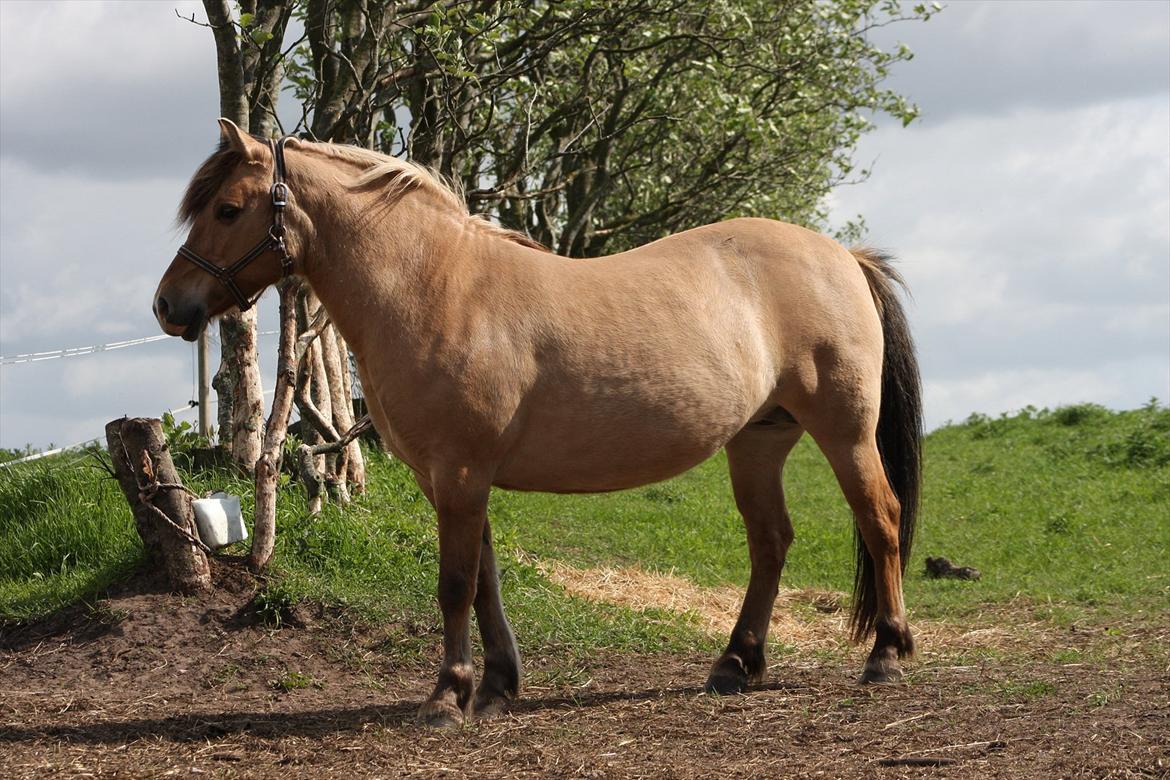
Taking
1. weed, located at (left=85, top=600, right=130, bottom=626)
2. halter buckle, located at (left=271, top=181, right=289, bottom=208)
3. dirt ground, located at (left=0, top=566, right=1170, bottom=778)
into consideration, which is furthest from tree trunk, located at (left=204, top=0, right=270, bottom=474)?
halter buckle, located at (left=271, top=181, right=289, bottom=208)

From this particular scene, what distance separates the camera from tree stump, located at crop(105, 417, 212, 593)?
6938mm

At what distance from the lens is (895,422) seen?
21.6ft

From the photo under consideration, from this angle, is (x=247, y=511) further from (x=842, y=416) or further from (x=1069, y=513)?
(x=1069, y=513)

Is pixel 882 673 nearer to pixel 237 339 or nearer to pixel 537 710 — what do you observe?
pixel 537 710

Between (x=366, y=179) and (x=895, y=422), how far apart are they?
3212mm

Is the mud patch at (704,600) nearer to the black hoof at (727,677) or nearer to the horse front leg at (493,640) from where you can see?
the black hoof at (727,677)

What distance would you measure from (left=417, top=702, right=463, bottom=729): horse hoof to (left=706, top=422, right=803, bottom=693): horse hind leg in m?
1.52

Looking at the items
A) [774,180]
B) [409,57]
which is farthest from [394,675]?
[774,180]

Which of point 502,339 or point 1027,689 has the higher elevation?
point 502,339

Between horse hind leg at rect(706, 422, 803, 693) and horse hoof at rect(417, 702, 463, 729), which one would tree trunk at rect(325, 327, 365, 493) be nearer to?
horse hind leg at rect(706, 422, 803, 693)

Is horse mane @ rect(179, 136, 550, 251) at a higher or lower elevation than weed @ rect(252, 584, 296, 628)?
higher

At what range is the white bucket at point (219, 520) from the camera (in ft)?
23.2

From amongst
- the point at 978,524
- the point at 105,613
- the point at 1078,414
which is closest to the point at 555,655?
the point at 105,613

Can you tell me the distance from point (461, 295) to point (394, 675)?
2.40m
